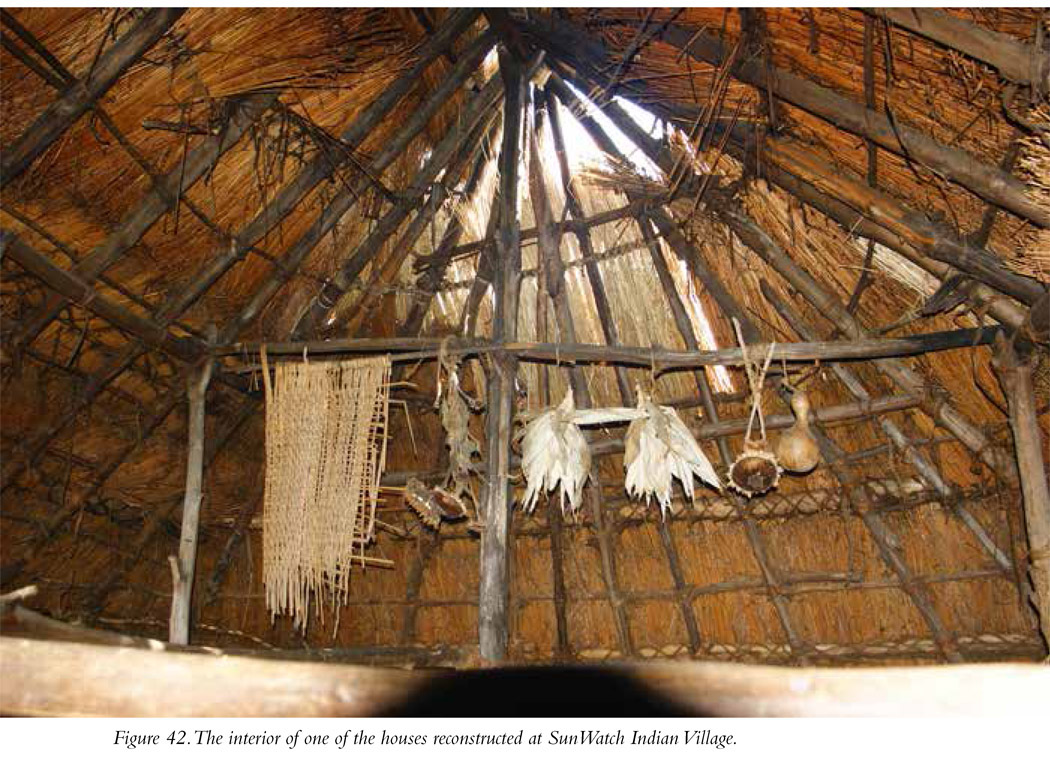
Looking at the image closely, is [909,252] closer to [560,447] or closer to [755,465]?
[755,465]

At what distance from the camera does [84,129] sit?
3609 millimetres

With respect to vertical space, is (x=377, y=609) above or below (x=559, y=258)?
below

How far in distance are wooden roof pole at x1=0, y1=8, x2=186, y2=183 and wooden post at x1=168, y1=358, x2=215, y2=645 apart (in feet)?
5.96

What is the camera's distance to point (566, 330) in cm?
573

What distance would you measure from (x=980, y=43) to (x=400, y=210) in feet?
10.8

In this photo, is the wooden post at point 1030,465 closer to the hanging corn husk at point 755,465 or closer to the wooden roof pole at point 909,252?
the wooden roof pole at point 909,252

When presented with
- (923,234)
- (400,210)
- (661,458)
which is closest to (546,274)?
(400,210)

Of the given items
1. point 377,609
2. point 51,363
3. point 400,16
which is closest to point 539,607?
point 377,609

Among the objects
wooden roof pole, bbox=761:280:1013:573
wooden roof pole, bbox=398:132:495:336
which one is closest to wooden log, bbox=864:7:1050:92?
wooden roof pole, bbox=761:280:1013:573

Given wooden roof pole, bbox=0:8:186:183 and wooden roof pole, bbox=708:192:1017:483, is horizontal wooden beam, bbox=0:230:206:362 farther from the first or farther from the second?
wooden roof pole, bbox=708:192:1017:483

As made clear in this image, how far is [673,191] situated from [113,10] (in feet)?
9.57

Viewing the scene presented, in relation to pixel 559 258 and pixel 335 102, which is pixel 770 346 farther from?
pixel 335 102

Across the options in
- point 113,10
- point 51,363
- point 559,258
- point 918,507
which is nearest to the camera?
point 113,10

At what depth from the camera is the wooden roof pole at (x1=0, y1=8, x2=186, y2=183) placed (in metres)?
3.19
